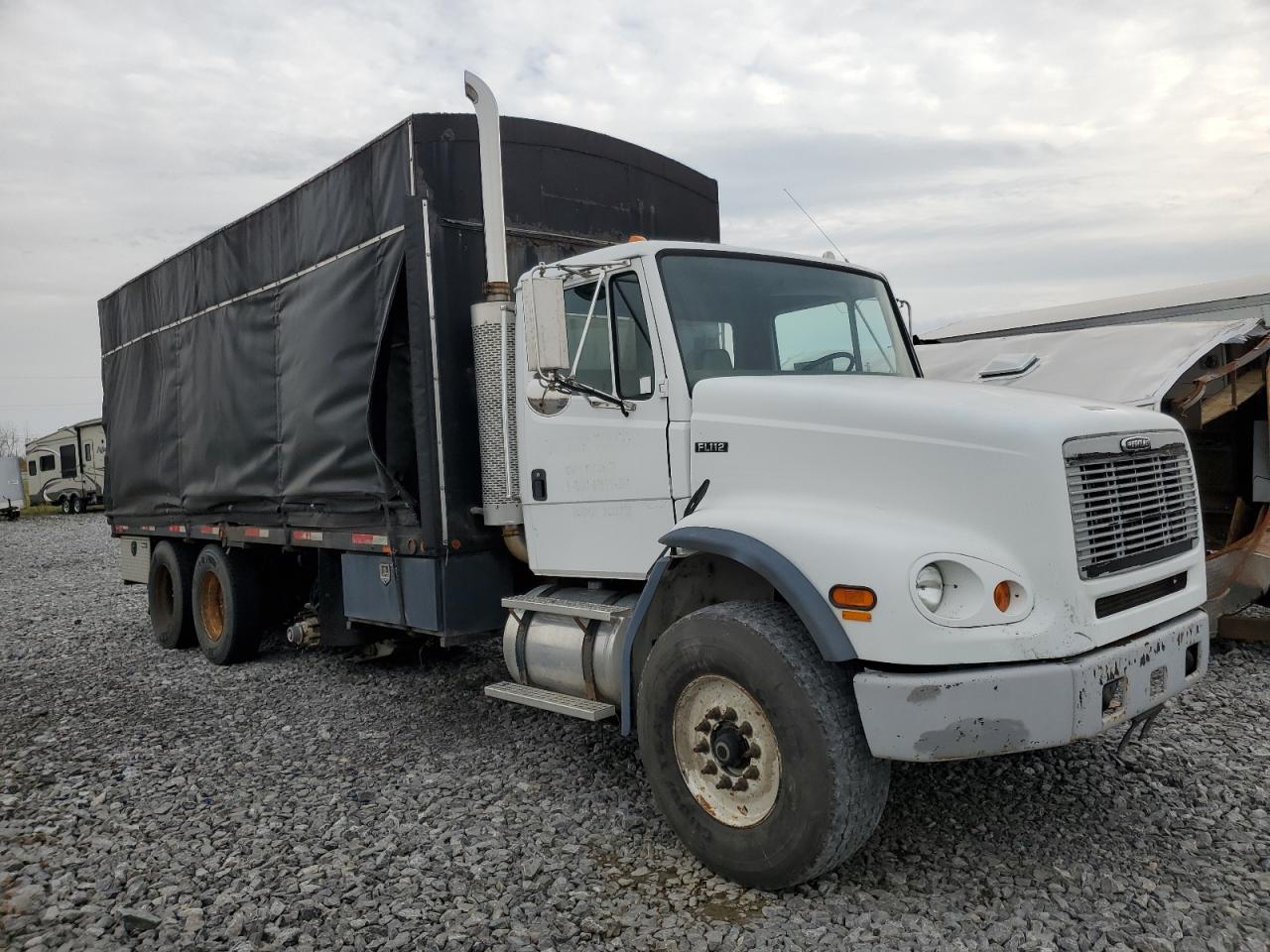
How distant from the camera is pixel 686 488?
13.9ft

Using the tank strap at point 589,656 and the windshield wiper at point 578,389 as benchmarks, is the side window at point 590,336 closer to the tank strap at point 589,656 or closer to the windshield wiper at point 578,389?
the windshield wiper at point 578,389

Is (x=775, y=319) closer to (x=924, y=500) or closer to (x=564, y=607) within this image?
(x=924, y=500)

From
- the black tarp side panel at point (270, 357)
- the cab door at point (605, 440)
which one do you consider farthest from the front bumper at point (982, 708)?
the black tarp side panel at point (270, 357)

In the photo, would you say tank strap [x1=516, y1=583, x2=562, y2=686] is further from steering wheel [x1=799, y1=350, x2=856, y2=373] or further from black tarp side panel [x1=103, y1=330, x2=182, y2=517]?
black tarp side panel [x1=103, y1=330, x2=182, y2=517]

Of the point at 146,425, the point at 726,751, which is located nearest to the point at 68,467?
the point at 146,425

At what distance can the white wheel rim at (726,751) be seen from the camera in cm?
364

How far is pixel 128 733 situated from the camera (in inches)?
244

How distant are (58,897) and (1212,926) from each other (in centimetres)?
426

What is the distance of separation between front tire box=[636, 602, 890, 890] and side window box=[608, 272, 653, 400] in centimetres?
113

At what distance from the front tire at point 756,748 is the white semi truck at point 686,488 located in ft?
0.04

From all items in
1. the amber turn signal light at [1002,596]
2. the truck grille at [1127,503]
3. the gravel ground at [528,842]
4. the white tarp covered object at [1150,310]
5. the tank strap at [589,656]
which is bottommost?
the gravel ground at [528,842]

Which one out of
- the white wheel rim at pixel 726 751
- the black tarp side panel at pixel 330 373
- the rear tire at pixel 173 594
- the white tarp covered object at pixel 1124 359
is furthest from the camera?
the rear tire at pixel 173 594

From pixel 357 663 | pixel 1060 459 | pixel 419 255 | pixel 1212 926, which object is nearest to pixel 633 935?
pixel 1212 926

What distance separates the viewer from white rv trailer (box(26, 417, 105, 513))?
34.6 metres
